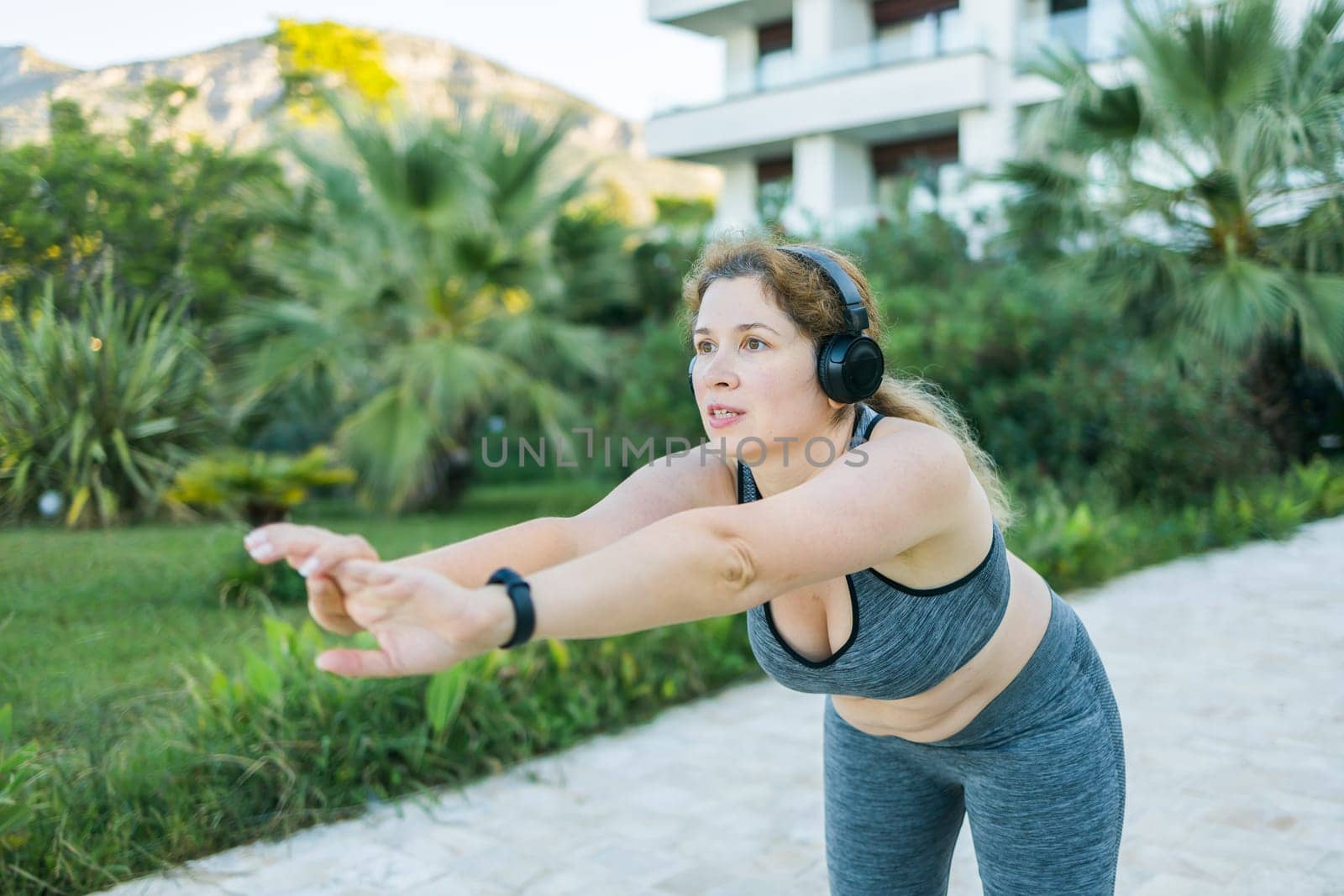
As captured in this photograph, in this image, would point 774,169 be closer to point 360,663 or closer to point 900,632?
point 900,632

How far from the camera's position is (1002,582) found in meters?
1.78

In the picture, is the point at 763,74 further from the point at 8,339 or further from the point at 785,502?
the point at 785,502

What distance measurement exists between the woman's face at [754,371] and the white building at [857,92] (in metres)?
17.4

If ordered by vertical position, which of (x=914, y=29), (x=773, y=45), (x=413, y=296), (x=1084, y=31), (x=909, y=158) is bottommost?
(x=413, y=296)

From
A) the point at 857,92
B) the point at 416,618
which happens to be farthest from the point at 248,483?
the point at 857,92

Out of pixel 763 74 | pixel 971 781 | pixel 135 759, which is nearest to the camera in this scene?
pixel 971 781

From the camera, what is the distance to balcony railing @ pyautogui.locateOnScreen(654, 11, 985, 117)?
20.8 m

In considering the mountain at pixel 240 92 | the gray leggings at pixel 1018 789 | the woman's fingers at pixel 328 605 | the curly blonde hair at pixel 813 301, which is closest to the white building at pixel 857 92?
the mountain at pixel 240 92

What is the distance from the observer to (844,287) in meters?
1.76

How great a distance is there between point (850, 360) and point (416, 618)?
846 millimetres

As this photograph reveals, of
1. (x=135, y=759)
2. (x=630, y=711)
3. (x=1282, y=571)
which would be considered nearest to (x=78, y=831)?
(x=135, y=759)

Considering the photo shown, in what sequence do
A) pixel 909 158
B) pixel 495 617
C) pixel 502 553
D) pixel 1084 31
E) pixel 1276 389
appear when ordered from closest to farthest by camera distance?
pixel 495 617
pixel 502 553
pixel 1276 389
pixel 1084 31
pixel 909 158

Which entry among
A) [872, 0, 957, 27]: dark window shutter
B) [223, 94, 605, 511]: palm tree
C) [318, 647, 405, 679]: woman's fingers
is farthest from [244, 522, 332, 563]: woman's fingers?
[872, 0, 957, 27]: dark window shutter

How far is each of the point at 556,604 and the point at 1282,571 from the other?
866 cm
